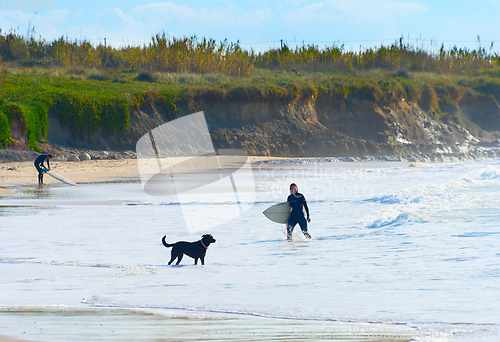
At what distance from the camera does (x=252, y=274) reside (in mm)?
7199

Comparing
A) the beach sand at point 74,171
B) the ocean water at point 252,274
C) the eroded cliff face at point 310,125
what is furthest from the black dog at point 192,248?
the eroded cliff face at point 310,125

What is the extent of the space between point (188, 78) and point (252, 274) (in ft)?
92.1

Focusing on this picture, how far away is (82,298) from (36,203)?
335 inches

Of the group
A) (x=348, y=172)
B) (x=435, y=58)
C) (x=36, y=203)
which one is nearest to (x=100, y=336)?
(x=36, y=203)

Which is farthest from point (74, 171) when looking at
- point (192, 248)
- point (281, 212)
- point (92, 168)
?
point (192, 248)

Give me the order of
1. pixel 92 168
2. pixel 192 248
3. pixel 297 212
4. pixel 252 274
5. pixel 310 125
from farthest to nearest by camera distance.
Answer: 1. pixel 310 125
2. pixel 92 168
3. pixel 297 212
4. pixel 192 248
5. pixel 252 274

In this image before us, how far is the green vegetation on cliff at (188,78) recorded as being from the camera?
27812 millimetres

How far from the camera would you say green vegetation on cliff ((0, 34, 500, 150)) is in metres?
27.8

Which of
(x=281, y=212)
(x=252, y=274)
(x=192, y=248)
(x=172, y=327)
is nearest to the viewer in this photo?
(x=172, y=327)

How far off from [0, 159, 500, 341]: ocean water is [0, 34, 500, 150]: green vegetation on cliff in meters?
14.6

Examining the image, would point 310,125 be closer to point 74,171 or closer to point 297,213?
Result: point 74,171

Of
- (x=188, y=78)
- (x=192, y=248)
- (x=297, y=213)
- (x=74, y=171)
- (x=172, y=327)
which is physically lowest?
(x=172, y=327)

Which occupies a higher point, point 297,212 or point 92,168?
point 92,168

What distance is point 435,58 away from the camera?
47562mm
